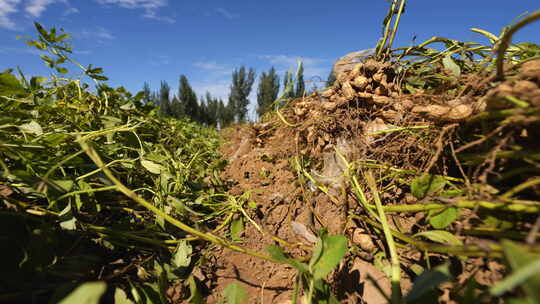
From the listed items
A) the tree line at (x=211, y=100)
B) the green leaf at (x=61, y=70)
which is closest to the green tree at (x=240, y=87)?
the tree line at (x=211, y=100)

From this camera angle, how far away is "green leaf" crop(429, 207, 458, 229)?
0.49 metres

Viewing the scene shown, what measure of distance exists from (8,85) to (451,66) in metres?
1.37

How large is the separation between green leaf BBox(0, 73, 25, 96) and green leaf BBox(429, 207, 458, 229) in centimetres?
115

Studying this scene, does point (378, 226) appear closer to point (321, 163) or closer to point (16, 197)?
point (321, 163)

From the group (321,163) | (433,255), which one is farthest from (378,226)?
(321,163)

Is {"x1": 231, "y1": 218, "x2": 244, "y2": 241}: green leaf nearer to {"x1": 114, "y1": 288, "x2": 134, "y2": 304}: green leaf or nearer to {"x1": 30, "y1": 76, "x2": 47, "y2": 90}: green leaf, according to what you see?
{"x1": 114, "y1": 288, "x2": 134, "y2": 304}: green leaf

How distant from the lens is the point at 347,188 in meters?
0.80

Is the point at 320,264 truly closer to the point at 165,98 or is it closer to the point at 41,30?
the point at 41,30

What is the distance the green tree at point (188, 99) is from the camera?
23.1 m

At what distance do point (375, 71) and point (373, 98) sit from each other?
0.11 meters

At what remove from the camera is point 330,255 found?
0.51 m

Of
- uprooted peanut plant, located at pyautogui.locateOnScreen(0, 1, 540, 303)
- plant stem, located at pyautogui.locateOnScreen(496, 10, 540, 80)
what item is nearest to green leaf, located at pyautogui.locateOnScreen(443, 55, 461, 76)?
uprooted peanut plant, located at pyautogui.locateOnScreen(0, 1, 540, 303)

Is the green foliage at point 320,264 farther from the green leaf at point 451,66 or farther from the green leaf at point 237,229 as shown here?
the green leaf at point 451,66

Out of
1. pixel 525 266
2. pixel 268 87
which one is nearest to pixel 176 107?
pixel 268 87
